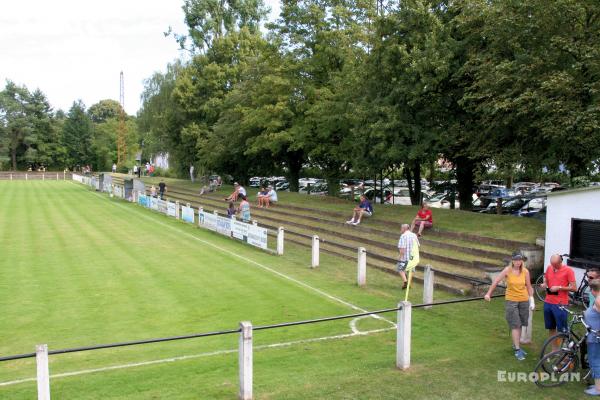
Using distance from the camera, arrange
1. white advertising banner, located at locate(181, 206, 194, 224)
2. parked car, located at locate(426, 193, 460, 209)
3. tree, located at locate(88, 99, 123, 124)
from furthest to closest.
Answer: tree, located at locate(88, 99, 123, 124), parked car, located at locate(426, 193, 460, 209), white advertising banner, located at locate(181, 206, 194, 224)

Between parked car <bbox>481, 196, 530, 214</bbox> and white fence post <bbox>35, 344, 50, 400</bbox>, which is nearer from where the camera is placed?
white fence post <bbox>35, 344, 50, 400</bbox>

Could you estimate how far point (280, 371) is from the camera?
24.9 ft

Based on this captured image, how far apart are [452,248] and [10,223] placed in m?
22.8

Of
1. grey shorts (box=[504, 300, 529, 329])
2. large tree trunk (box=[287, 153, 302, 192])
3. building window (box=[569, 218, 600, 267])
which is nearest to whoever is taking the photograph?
grey shorts (box=[504, 300, 529, 329])

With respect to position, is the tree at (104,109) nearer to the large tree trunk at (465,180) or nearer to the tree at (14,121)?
the tree at (14,121)

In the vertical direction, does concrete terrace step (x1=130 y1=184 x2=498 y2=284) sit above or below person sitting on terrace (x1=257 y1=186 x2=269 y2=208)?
below

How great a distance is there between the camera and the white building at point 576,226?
11383mm

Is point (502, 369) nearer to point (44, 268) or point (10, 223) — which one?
point (44, 268)

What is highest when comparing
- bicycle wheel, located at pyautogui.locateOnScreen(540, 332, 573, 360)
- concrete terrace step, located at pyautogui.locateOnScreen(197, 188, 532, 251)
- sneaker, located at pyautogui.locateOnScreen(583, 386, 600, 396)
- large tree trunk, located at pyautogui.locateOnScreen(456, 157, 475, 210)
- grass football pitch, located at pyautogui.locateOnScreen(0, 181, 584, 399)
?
large tree trunk, located at pyautogui.locateOnScreen(456, 157, 475, 210)

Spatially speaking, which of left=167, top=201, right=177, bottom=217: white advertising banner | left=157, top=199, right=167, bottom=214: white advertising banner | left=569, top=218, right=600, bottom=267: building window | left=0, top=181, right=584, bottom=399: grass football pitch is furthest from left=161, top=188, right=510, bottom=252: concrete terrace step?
left=157, top=199, right=167, bottom=214: white advertising banner

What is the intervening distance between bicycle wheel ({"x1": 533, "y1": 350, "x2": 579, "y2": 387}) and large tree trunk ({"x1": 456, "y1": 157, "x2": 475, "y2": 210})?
1709 cm

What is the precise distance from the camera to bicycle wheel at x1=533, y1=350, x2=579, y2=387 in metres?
7.13

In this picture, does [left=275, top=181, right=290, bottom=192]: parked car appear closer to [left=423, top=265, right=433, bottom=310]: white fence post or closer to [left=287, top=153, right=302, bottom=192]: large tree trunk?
[left=287, top=153, right=302, bottom=192]: large tree trunk

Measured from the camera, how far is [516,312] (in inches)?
324
